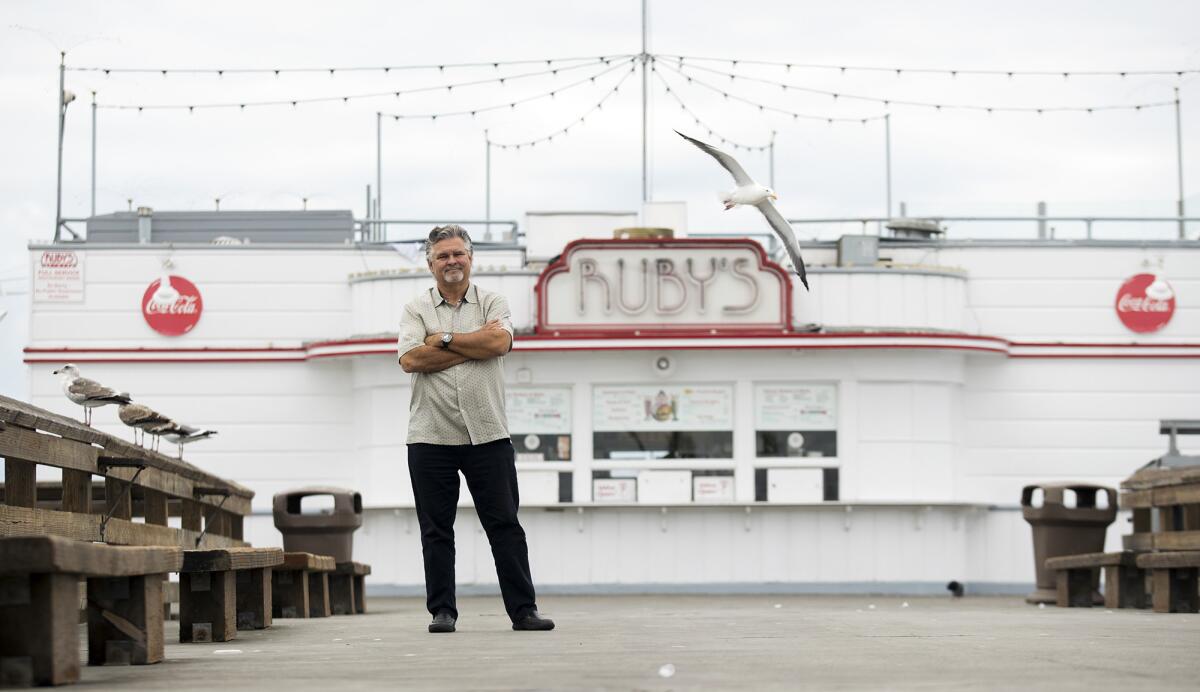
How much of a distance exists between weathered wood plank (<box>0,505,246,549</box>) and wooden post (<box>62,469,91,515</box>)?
5cm

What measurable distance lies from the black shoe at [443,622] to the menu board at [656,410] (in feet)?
36.7

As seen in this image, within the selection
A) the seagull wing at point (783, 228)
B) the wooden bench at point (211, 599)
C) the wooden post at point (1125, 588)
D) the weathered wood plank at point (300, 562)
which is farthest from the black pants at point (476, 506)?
the seagull wing at point (783, 228)

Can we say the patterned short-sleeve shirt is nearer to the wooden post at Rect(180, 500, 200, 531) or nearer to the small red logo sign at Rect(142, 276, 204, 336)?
the wooden post at Rect(180, 500, 200, 531)

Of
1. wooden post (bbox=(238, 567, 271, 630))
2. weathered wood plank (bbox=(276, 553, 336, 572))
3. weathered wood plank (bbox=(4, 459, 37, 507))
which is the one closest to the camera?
weathered wood plank (bbox=(4, 459, 37, 507))

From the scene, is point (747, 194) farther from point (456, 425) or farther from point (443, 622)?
point (443, 622)

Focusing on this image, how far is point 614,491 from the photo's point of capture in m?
18.8

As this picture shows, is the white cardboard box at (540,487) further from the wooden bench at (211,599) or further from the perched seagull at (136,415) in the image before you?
the wooden bench at (211,599)

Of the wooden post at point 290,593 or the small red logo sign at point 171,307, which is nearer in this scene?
the wooden post at point 290,593

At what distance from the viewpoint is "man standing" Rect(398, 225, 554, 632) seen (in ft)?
25.2

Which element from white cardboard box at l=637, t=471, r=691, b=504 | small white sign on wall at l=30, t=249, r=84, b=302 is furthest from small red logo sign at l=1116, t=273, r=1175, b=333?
small white sign on wall at l=30, t=249, r=84, b=302

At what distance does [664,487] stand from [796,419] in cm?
158

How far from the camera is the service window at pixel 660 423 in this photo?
18844 millimetres

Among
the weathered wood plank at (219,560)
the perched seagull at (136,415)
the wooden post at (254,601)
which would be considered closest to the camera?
the weathered wood plank at (219,560)

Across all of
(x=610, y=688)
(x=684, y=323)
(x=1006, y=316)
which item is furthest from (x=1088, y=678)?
(x=1006, y=316)
